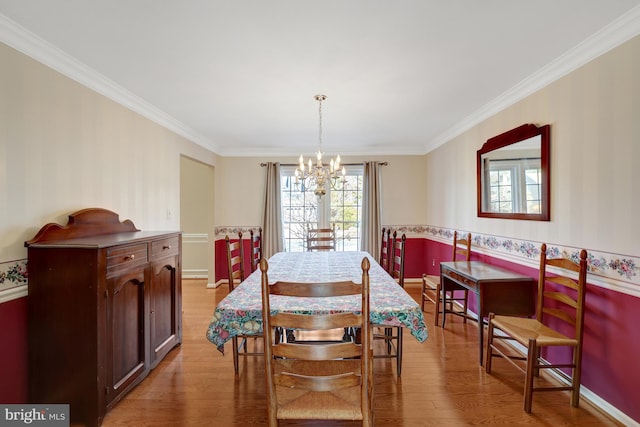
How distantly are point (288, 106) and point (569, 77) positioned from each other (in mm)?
2479

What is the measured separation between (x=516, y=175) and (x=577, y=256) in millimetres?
973

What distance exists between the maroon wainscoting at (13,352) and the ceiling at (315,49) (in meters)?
1.70

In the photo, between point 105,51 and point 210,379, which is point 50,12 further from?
point 210,379

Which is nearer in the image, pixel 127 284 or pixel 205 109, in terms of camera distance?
pixel 127 284

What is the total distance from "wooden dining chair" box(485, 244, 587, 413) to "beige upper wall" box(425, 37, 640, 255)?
0.24m

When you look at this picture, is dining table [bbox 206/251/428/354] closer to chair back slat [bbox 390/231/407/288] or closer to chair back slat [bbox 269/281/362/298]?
chair back slat [bbox 269/281/362/298]

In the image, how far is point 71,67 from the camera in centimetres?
231

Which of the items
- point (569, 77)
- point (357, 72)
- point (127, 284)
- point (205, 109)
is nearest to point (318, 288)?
point (127, 284)

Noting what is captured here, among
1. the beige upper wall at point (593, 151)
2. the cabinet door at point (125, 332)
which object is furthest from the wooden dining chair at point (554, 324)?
the cabinet door at point (125, 332)

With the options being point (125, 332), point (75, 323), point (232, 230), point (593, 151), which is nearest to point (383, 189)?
point (232, 230)

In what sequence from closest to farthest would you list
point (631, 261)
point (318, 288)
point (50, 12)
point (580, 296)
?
point (318, 288) < point (50, 12) < point (631, 261) < point (580, 296)

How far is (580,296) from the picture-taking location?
2.09 meters

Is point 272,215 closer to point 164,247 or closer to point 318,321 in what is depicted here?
point 164,247

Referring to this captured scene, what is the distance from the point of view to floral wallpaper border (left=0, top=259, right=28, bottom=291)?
6.07ft
